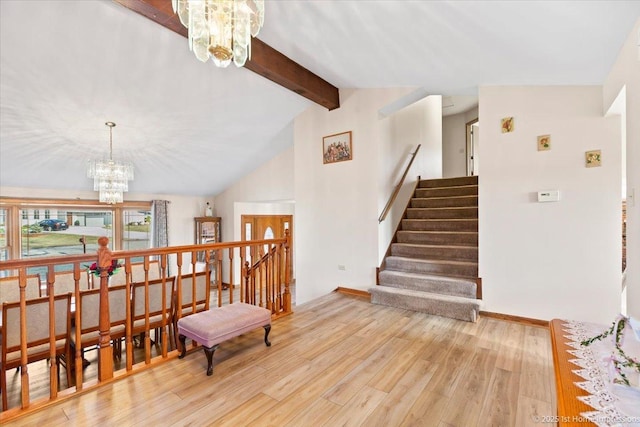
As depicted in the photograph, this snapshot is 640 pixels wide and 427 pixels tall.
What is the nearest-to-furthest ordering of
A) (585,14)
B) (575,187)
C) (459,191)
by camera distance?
(585,14) → (575,187) → (459,191)

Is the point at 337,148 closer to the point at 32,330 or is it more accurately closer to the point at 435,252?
the point at 435,252

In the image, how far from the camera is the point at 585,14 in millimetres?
1796

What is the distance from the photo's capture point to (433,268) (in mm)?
3840

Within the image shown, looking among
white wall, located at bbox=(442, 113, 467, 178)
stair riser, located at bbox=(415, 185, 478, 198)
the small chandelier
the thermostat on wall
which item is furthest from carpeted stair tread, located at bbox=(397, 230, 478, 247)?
the small chandelier

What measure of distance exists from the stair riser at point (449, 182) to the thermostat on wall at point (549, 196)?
1866mm

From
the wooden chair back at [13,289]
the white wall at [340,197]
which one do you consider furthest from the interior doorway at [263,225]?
the wooden chair back at [13,289]

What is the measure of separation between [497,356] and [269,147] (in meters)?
4.98

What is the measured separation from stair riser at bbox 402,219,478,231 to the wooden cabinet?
15.8 ft

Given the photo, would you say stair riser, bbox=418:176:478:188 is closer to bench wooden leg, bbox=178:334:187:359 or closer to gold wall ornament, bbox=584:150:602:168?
gold wall ornament, bbox=584:150:602:168

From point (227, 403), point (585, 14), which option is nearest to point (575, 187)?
point (585, 14)

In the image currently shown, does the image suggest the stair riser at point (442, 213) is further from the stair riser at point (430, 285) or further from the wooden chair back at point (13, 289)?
the wooden chair back at point (13, 289)

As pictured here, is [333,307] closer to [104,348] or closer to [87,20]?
[104,348]

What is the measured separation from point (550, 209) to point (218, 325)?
335cm

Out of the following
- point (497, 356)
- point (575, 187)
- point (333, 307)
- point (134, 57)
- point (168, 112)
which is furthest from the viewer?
point (168, 112)
